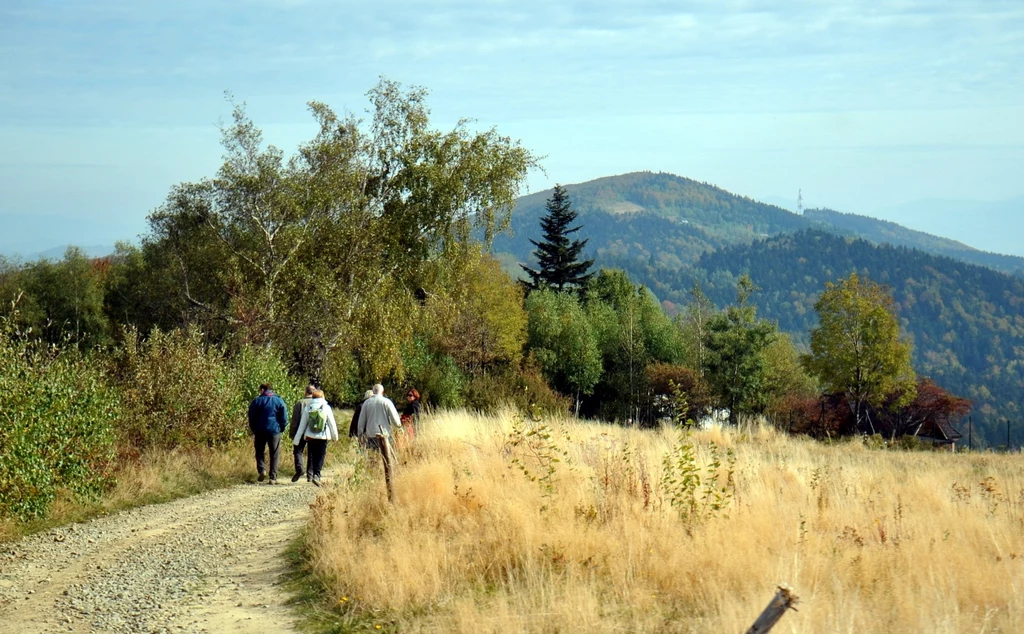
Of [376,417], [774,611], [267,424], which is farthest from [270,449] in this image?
[774,611]

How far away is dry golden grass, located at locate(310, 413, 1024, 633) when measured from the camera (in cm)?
745

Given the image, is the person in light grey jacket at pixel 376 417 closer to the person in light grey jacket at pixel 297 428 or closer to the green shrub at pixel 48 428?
the person in light grey jacket at pixel 297 428

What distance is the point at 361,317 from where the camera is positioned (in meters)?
36.5

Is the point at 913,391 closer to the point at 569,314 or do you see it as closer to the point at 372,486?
the point at 569,314

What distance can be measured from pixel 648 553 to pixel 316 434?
9.82 metres

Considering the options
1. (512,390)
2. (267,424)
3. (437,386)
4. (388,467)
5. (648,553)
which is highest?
(267,424)

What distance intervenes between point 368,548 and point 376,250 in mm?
27923

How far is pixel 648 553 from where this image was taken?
9.06 meters

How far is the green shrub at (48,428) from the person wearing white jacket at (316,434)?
3.27 meters

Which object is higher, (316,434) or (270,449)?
(316,434)

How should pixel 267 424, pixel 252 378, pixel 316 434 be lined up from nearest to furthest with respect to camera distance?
pixel 316 434
pixel 267 424
pixel 252 378

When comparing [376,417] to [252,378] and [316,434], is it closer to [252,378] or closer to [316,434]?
[316,434]

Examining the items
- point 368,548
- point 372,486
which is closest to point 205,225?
point 372,486

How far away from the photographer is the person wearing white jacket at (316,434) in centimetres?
1759
